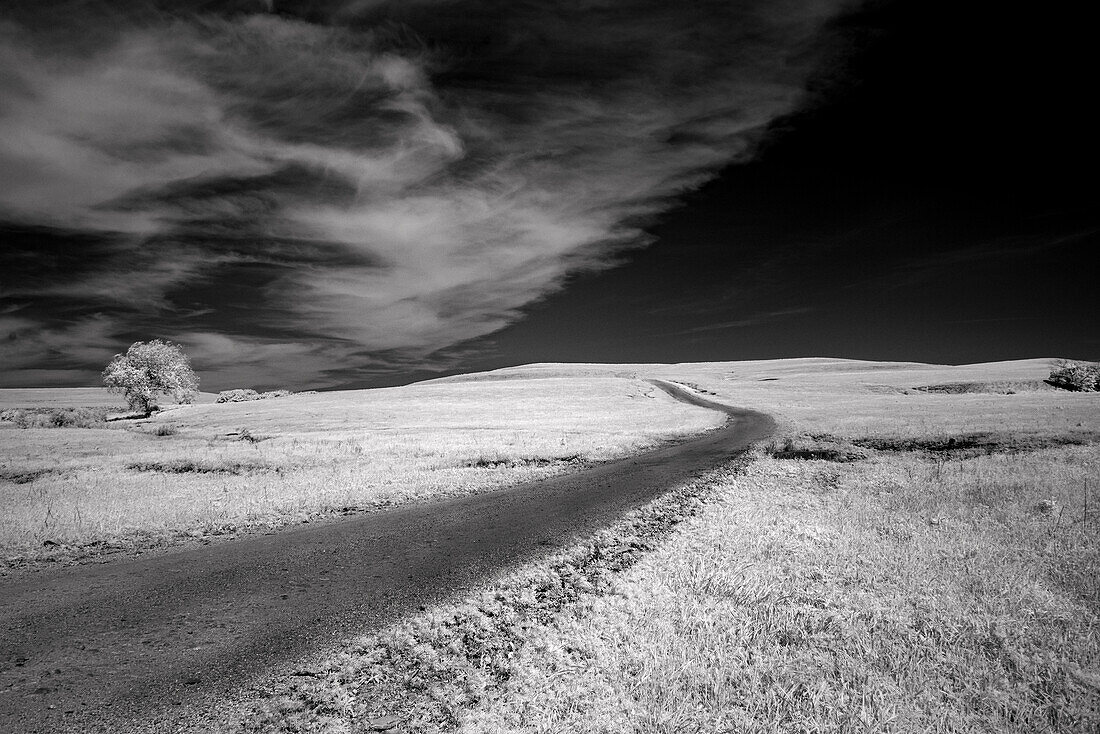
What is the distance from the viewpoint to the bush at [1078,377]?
69875 millimetres

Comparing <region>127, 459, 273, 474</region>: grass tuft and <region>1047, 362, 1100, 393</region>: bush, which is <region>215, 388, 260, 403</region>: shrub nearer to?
<region>127, 459, 273, 474</region>: grass tuft

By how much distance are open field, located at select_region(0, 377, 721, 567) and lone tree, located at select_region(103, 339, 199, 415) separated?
39.8 meters

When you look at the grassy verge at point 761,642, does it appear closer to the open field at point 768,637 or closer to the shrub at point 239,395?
the open field at point 768,637

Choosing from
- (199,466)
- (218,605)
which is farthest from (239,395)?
(218,605)

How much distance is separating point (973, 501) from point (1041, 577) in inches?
236

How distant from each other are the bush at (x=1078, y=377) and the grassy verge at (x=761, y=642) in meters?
84.7

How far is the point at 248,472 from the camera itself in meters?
20.6

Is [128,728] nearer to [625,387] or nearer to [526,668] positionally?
[526,668]

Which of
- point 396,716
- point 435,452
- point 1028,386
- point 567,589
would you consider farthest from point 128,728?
point 1028,386

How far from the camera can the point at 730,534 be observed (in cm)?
1131

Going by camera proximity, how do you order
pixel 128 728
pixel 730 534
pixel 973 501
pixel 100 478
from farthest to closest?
pixel 100 478
pixel 973 501
pixel 730 534
pixel 128 728

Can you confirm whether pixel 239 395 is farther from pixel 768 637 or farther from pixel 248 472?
pixel 768 637

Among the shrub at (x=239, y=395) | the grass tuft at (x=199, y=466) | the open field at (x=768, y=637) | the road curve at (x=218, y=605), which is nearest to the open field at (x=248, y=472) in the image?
the grass tuft at (x=199, y=466)

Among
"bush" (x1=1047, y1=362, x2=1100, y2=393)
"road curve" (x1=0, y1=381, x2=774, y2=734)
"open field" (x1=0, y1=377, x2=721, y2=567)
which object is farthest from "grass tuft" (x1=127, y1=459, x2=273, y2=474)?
"bush" (x1=1047, y1=362, x2=1100, y2=393)
